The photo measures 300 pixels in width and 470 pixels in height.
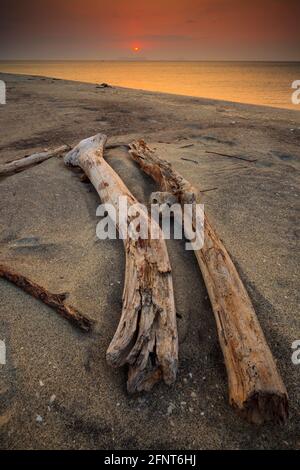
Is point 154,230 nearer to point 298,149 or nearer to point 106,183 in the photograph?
point 106,183

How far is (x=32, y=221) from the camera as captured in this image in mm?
3479

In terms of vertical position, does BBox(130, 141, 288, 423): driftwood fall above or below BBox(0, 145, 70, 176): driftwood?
below

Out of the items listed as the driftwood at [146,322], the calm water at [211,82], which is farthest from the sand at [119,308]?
the calm water at [211,82]

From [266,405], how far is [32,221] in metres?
2.87

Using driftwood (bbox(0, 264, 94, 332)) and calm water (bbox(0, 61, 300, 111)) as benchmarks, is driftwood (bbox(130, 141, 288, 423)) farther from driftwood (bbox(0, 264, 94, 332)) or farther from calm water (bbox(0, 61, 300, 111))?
calm water (bbox(0, 61, 300, 111))

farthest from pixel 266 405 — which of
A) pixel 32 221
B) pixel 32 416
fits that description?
pixel 32 221

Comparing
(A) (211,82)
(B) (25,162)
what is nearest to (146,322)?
(B) (25,162)

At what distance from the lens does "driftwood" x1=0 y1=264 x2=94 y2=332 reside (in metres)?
2.24

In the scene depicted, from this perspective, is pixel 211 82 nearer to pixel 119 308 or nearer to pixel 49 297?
pixel 119 308

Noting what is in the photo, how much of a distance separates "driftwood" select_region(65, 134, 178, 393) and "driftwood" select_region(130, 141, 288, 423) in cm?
34

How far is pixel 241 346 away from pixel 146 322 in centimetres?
59

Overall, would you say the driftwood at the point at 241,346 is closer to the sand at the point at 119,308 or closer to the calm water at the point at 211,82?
the sand at the point at 119,308

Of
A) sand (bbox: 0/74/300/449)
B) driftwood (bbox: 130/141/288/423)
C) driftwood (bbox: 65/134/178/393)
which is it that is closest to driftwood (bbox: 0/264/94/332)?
sand (bbox: 0/74/300/449)

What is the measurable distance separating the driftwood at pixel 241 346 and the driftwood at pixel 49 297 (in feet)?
3.14
